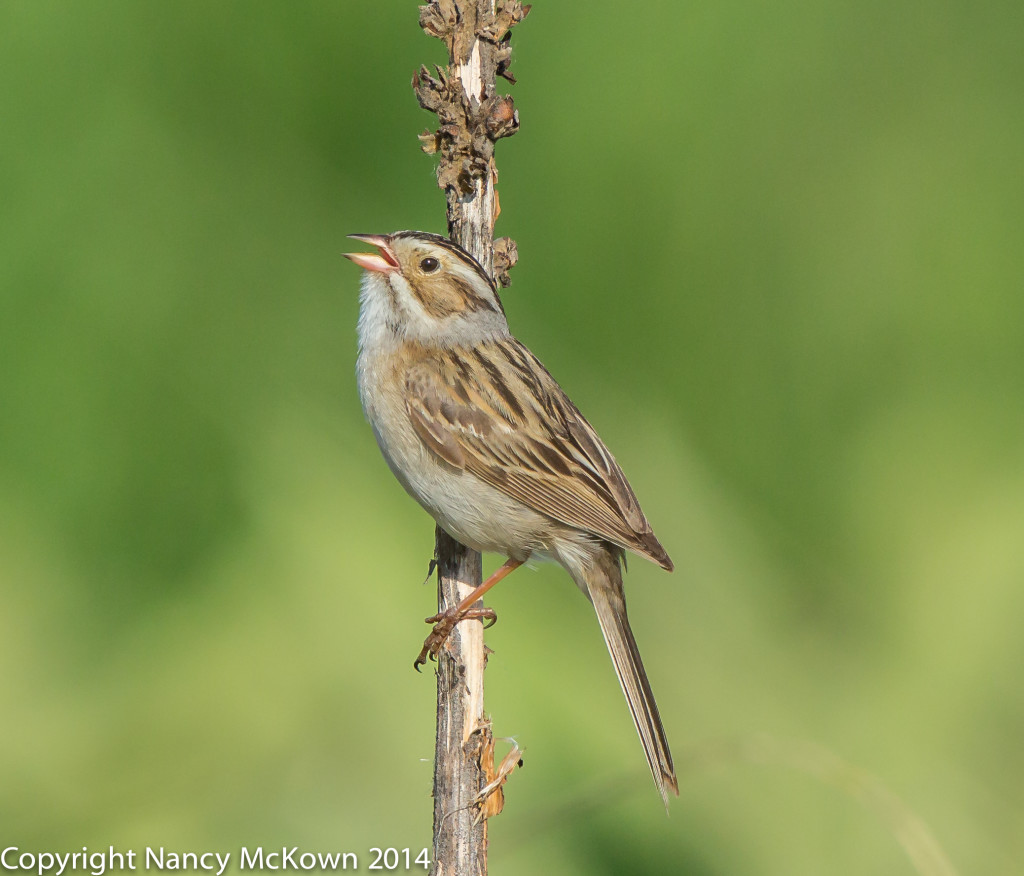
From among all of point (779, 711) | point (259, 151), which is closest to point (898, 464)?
point (779, 711)

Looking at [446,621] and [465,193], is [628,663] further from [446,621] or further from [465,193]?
[465,193]

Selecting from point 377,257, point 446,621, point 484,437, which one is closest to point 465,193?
point 377,257

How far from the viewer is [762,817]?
3.64 meters

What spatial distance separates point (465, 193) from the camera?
9.81 ft

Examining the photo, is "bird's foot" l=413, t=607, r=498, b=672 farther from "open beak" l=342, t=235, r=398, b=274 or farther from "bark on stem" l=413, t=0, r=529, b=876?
"open beak" l=342, t=235, r=398, b=274

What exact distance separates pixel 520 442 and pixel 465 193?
0.60m

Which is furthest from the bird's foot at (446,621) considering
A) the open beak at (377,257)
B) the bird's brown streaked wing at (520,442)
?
the open beak at (377,257)

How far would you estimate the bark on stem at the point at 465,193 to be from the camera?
105 inches

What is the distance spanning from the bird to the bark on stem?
0.15 meters

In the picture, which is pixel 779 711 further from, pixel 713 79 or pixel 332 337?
pixel 713 79

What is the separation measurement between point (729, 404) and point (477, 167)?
59.8 inches

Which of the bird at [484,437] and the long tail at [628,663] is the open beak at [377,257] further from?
the long tail at [628,663]

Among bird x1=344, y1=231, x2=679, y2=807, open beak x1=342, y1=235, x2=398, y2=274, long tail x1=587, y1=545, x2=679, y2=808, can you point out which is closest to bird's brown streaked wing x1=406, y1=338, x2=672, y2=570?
bird x1=344, y1=231, x2=679, y2=807

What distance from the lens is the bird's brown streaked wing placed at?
3164 mm
